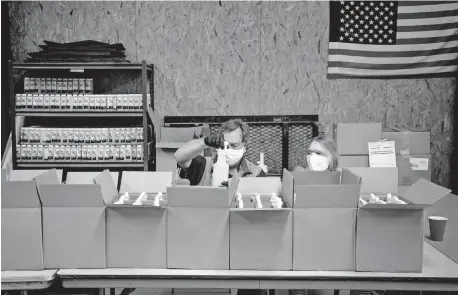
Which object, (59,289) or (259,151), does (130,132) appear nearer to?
(259,151)

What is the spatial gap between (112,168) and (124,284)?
10.0 feet

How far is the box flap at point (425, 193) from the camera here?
223cm

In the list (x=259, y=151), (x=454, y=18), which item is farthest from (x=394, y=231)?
(x=454, y=18)

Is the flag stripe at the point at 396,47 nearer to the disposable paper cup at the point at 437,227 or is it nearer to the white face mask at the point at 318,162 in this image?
the white face mask at the point at 318,162

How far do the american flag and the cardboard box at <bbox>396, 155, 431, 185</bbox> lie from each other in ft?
3.40

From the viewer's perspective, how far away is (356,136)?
4.71 metres

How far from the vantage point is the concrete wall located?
5164mm

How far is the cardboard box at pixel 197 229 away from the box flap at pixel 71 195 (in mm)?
314

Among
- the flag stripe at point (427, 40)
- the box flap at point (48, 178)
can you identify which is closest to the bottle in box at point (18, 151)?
the box flap at point (48, 178)

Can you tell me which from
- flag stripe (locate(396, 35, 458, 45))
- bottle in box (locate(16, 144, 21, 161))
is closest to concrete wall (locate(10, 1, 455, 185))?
flag stripe (locate(396, 35, 458, 45))

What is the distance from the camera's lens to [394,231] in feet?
6.44

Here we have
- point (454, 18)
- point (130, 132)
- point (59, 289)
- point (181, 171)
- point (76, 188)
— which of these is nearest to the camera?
point (76, 188)

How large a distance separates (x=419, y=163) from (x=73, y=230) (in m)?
3.81

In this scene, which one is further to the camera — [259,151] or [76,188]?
[259,151]
